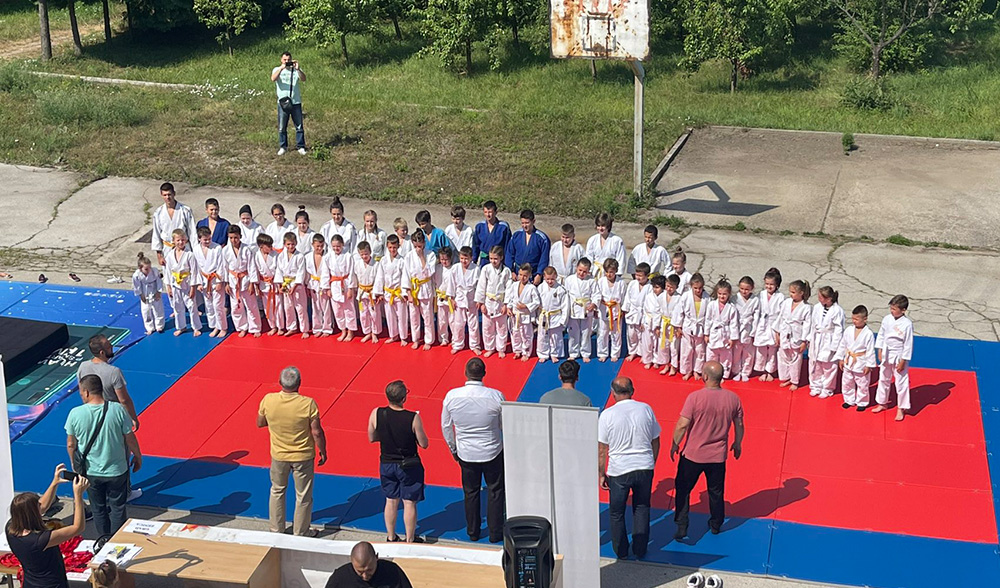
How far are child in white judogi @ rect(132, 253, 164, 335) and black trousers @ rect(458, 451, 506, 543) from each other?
238 inches

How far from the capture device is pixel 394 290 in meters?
14.2

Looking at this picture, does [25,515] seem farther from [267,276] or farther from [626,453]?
[267,276]

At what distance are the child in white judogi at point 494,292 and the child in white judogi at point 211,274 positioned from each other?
334cm

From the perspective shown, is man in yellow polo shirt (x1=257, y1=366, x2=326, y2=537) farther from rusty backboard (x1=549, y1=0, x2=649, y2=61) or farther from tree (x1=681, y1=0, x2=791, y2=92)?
tree (x1=681, y1=0, x2=791, y2=92)

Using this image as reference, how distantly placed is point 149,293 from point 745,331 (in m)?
7.38

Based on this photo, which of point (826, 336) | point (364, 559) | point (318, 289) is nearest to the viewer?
point (364, 559)

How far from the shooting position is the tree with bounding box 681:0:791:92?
950 inches

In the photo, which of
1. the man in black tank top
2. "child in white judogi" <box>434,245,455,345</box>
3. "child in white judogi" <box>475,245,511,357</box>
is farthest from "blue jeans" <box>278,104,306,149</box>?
the man in black tank top

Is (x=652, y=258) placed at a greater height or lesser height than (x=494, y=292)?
greater

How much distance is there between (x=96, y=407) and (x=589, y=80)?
687 inches

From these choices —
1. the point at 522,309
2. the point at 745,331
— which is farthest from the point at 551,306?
the point at 745,331

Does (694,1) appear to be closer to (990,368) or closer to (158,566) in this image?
(990,368)

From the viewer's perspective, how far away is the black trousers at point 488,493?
10.2 metres

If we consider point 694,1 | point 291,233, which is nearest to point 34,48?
point 694,1
